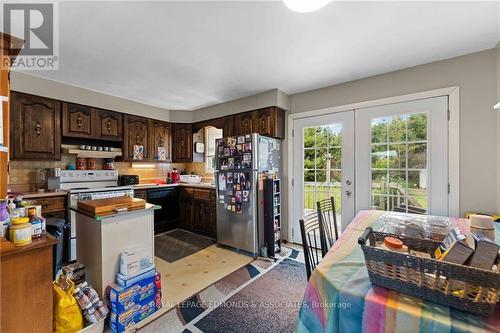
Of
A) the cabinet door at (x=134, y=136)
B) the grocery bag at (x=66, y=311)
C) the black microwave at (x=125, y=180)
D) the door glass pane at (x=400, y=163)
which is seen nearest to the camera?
the grocery bag at (x=66, y=311)

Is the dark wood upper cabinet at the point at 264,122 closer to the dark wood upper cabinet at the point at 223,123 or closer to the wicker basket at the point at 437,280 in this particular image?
the dark wood upper cabinet at the point at 223,123

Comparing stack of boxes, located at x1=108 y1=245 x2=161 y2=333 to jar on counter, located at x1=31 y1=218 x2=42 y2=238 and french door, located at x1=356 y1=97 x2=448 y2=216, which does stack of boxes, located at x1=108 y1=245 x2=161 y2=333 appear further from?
french door, located at x1=356 y1=97 x2=448 y2=216

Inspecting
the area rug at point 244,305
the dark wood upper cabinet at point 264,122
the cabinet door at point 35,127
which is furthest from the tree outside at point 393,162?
the cabinet door at point 35,127

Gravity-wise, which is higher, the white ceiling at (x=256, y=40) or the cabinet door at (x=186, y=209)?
the white ceiling at (x=256, y=40)

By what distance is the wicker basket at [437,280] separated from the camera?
64 cm

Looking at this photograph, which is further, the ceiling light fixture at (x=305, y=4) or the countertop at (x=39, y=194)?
the countertop at (x=39, y=194)

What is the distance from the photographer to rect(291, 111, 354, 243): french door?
9.44 feet

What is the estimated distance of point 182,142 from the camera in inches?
175

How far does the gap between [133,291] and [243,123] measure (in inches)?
103

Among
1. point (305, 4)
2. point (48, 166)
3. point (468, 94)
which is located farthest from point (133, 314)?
point (468, 94)

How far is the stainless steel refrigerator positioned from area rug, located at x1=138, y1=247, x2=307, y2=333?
0.55 metres

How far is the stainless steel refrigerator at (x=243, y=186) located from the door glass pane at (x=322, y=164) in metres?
0.48

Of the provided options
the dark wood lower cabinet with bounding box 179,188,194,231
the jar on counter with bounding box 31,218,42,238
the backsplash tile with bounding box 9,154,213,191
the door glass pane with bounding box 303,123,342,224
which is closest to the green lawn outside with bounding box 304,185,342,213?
the door glass pane with bounding box 303,123,342,224

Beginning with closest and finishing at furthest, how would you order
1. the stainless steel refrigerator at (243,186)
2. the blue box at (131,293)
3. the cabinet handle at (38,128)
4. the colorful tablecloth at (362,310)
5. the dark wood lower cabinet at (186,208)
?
the colorful tablecloth at (362,310)
the blue box at (131,293)
the cabinet handle at (38,128)
the stainless steel refrigerator at (243,186)
the dark wood lower cabinet at (186,208)
